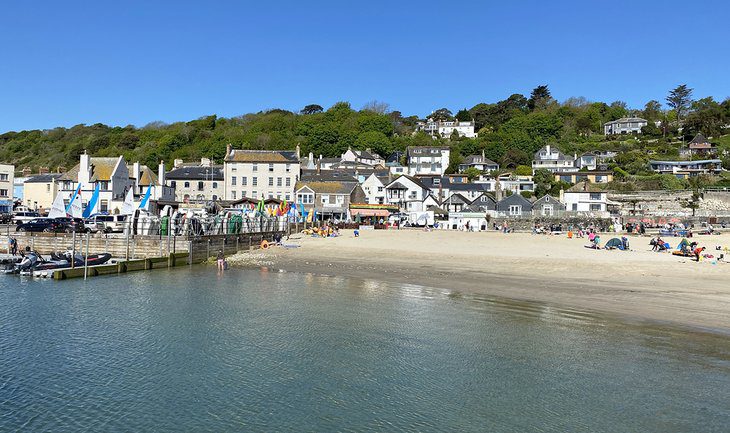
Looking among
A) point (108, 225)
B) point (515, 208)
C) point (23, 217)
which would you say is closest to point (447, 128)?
point (515, 208)

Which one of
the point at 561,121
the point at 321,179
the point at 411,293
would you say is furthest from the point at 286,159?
the point at 561,121

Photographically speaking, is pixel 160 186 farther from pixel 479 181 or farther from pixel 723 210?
pixel 723 210

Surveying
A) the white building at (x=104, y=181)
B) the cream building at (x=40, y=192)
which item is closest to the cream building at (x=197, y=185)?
the cream building at (x=40, y=192)

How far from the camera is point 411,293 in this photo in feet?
84.4

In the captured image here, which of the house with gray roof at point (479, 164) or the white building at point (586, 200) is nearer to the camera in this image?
the white building at point (586, 200)

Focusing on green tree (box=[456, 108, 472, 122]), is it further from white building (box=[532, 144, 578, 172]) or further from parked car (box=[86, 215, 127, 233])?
parked car (box=[86, 215, 127, 233])

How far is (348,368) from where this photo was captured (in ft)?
49.4

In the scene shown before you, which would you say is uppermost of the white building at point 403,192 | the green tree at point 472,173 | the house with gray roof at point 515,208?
the green tree at point 472,173

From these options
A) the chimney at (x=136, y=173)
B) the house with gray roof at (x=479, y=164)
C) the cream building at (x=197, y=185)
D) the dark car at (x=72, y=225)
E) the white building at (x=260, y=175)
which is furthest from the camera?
the house with gray roof at (x=479, y=164)

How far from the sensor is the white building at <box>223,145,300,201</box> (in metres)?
82.1

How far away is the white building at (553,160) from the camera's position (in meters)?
117

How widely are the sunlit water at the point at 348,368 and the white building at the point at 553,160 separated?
101 m

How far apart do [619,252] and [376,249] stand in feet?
61.5

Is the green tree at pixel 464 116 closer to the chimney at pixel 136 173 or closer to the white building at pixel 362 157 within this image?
the white building at pixel 362 157
